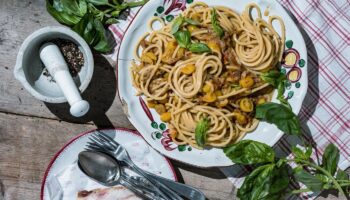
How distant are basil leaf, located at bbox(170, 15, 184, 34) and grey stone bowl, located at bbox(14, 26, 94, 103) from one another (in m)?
0.26

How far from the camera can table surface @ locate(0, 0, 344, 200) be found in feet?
5.85

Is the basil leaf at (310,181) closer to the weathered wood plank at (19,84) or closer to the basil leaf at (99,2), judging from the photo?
the weathered wood plank at (19,84)

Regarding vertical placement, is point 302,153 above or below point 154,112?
above

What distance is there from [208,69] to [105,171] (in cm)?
45

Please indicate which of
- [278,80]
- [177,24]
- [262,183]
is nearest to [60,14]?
[177,24]

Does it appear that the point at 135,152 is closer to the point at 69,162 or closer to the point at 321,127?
the point at 69,162

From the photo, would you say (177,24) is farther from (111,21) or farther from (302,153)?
(302,153)

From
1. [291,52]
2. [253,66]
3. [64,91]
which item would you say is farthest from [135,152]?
[291,52]

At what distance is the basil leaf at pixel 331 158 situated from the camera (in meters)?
1.66

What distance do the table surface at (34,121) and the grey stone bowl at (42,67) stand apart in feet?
0.39

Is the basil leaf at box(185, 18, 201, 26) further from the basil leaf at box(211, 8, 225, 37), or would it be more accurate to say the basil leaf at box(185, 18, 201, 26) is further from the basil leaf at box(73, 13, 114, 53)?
the basil leaf at box(73, 13, 114, 53)

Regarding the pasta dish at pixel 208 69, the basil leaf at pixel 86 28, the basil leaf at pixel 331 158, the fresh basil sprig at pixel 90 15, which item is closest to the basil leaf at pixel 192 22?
the pasta dish at pixel 208 69

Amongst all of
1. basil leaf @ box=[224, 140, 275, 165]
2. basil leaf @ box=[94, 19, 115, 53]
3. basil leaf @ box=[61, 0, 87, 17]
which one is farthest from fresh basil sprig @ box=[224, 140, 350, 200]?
basil leaf @ box=[61, 0, 87, 17]

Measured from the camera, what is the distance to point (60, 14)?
5.62 ft
